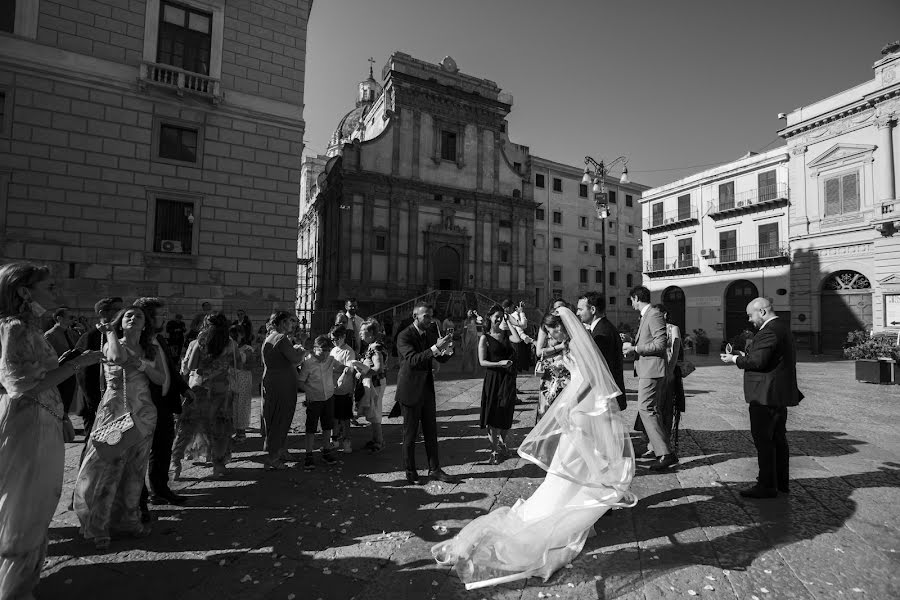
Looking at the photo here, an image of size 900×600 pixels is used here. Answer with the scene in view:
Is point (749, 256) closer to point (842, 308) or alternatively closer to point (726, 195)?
point (726, 195)

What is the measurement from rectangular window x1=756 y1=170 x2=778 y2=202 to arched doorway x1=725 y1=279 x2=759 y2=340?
17.3 feet

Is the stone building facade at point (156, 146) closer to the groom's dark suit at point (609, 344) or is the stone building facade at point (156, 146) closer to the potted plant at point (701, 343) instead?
the groom's dark suit at point (609, 344)

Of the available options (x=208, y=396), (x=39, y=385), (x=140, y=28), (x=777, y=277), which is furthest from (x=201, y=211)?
(x=777, y=277)

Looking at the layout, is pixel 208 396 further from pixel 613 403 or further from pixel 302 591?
pixel 613 403

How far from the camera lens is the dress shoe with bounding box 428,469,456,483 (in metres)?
4.62

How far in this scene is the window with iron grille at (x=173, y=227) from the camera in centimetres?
1369

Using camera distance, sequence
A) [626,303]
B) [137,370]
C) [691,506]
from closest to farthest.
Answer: [137,370] < [691,506] < [626,303]

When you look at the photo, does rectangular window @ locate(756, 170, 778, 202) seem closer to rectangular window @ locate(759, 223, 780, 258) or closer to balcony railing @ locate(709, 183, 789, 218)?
balcony railing @ locate(709, 183, 789, 218)

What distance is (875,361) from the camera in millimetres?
11438

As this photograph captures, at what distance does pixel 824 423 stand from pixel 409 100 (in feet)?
90.6

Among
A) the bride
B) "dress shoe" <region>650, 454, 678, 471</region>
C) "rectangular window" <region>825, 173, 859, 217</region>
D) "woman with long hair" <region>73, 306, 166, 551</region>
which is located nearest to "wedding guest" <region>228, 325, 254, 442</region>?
"woman with long hair" <region>73, 306, 166, 551</region>

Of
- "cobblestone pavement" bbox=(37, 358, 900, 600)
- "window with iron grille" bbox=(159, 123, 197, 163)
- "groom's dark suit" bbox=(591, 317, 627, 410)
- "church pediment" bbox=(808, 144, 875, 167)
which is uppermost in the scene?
"church pediment" bbox=(808, 144, 875, 167)

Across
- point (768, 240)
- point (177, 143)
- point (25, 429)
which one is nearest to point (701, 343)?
point (768, 240)

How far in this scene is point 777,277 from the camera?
2556 centimetres
